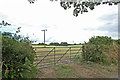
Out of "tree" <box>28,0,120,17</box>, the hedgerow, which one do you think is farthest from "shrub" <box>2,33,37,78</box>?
"tree" <box>28,0,120,17</box>

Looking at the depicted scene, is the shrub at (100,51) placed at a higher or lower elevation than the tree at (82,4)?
lower

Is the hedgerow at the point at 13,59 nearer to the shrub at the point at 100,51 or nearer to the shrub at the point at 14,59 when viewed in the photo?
the shrub at the point at 14,59

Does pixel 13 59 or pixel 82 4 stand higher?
pixel 82 4

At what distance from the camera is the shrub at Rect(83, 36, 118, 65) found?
30.7 feet

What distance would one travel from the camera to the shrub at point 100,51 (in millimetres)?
9365

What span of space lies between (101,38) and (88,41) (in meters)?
1.37

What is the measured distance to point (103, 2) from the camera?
739 cm

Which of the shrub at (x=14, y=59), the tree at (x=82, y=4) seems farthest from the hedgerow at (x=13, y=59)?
the tree at (x=82, y=4)

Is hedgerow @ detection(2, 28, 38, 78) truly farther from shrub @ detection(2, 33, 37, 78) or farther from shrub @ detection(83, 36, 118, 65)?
shrub @ detection(83, 36, 118, 65)

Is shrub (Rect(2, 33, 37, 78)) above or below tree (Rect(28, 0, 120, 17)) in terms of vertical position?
below

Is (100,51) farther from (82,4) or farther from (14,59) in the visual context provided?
(14,59)

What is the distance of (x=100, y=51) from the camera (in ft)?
31.4

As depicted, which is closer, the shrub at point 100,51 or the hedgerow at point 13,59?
the hedgerow at point 13,59

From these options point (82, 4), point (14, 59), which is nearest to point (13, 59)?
point (14, 59)
